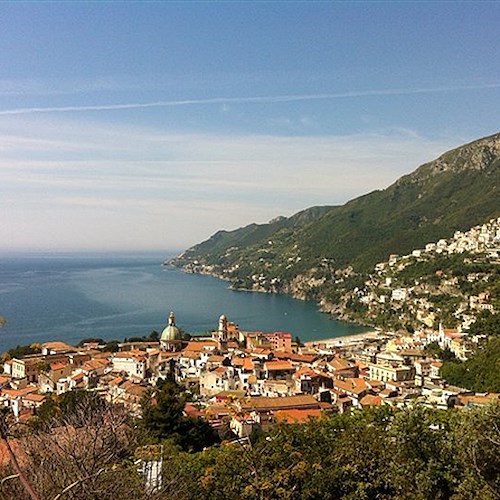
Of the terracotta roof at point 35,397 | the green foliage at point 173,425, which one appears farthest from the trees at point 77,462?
the terracotta roof at point 35,397

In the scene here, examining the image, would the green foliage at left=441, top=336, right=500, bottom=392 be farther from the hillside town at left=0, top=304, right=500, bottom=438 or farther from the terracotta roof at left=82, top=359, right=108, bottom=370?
the terracotta roof at left=82, top=359, right=108, bottom=370

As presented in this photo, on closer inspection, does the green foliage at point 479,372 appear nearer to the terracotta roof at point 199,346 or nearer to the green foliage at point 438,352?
the green foliage at point 438,352

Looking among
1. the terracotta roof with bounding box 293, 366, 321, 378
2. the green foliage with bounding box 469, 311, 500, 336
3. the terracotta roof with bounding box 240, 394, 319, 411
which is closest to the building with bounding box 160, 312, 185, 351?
the terracotta roof with bounding box 293, 366, 321, 378

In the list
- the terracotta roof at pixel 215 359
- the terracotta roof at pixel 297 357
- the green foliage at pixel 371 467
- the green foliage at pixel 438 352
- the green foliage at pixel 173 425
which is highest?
the green foliage at pixel 371 467

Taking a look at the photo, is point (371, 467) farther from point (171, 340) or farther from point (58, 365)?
point (171, 340)

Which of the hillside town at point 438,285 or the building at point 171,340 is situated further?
the hillside town at point 438,285

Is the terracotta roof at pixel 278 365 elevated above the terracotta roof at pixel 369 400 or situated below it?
above

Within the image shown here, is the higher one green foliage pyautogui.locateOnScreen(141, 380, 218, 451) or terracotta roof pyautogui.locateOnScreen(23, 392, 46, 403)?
green foliage pyautogui.locateOnScreen(141, 380, 218, 451)
